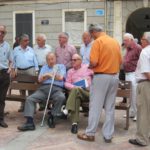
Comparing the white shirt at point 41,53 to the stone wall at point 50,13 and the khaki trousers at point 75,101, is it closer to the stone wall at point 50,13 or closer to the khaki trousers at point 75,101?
the khaki trousers at point 75,101

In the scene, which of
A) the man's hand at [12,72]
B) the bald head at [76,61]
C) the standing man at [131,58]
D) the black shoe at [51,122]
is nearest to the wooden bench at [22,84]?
the man's hand at [12,72]

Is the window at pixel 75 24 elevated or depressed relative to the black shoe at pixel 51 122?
elevated

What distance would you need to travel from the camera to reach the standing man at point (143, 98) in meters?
6.06

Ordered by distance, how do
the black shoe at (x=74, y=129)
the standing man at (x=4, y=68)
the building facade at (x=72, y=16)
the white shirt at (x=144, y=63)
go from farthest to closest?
1. the building facade at (x=72, y=16)
2. the standing man at (x=4, y=68)
3. the black shoe at (x=74, y=129)
4. the white shirt at (x=144, y=63)

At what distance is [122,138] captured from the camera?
6.69 metres

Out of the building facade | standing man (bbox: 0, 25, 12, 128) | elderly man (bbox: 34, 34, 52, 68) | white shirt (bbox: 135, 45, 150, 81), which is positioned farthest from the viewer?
the building facade

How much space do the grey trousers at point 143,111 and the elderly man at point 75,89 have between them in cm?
117

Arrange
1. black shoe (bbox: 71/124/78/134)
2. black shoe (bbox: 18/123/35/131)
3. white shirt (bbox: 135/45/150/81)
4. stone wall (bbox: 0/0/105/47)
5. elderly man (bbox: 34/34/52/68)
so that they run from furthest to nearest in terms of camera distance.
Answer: stone wall (bbox: 0/0/105/47) < elderly man (bbox: 34/34/52/68) < black shoe (bbox: 18/123/35/131) < black shoe (bbox: 71/124/78/134) < white shirt (bbox: 135/45/150/81)

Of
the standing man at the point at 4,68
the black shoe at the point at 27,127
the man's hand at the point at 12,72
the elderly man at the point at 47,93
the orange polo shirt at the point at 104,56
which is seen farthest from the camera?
the man's hand at the point at 12,72

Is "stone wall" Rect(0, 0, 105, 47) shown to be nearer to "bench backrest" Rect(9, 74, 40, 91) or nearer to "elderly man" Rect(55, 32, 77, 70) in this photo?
"elderly man" Rect(55, 32, 77, 70)

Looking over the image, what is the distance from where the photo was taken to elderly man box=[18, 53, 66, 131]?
718cm

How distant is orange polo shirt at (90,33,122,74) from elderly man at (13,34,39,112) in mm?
2504

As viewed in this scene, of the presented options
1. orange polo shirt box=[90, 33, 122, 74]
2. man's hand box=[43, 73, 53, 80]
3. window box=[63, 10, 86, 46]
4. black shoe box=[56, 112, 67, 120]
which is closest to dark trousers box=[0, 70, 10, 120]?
man's hand box=[43, 73, 53, 80]

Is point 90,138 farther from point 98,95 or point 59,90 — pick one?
point 59,90
